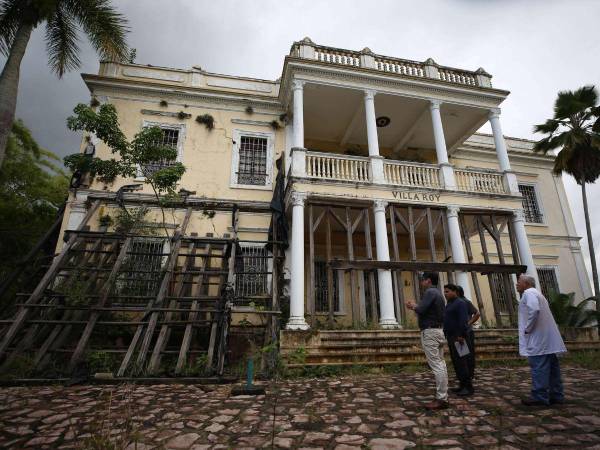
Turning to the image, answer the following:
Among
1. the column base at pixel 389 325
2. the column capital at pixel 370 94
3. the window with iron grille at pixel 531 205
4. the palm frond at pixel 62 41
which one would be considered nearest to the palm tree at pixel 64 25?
the palm frond at pixel 62 41

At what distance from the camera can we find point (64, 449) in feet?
9.07

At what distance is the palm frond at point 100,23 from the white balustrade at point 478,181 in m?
10.3

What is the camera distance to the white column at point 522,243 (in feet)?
31.3

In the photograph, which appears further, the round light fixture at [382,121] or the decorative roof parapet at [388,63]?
the round light fixture at [382,121]

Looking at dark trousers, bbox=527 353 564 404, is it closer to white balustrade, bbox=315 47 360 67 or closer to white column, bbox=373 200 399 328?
white column, bbox=373 200 399 328

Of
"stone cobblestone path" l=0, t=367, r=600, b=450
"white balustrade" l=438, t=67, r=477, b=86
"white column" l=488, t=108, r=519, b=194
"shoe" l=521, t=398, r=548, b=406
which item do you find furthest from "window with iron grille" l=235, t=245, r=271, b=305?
"white balustrade" l=438, t=67, r=477, b=86

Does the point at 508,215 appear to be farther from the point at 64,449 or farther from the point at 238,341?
the point at 64,449

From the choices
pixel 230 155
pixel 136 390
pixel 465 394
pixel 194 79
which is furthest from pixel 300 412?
pixel 194 79

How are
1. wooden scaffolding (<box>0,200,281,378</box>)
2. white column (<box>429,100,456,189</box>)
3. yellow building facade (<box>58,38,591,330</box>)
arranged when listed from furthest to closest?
white column (<box>429,100,456,189</box>) → yellow building facade (<box>58,38,591,330</box>) → wooden scaffolding (<box>0,200,281,378</box>)

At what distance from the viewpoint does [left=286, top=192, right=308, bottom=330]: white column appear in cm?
780

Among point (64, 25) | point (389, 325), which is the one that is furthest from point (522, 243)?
point (64, 25)

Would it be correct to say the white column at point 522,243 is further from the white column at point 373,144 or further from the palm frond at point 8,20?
the palm frond at point 8,20

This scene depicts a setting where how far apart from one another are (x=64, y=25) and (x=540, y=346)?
11740 millimetres

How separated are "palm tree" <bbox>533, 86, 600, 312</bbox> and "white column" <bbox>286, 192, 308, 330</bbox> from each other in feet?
33.4
